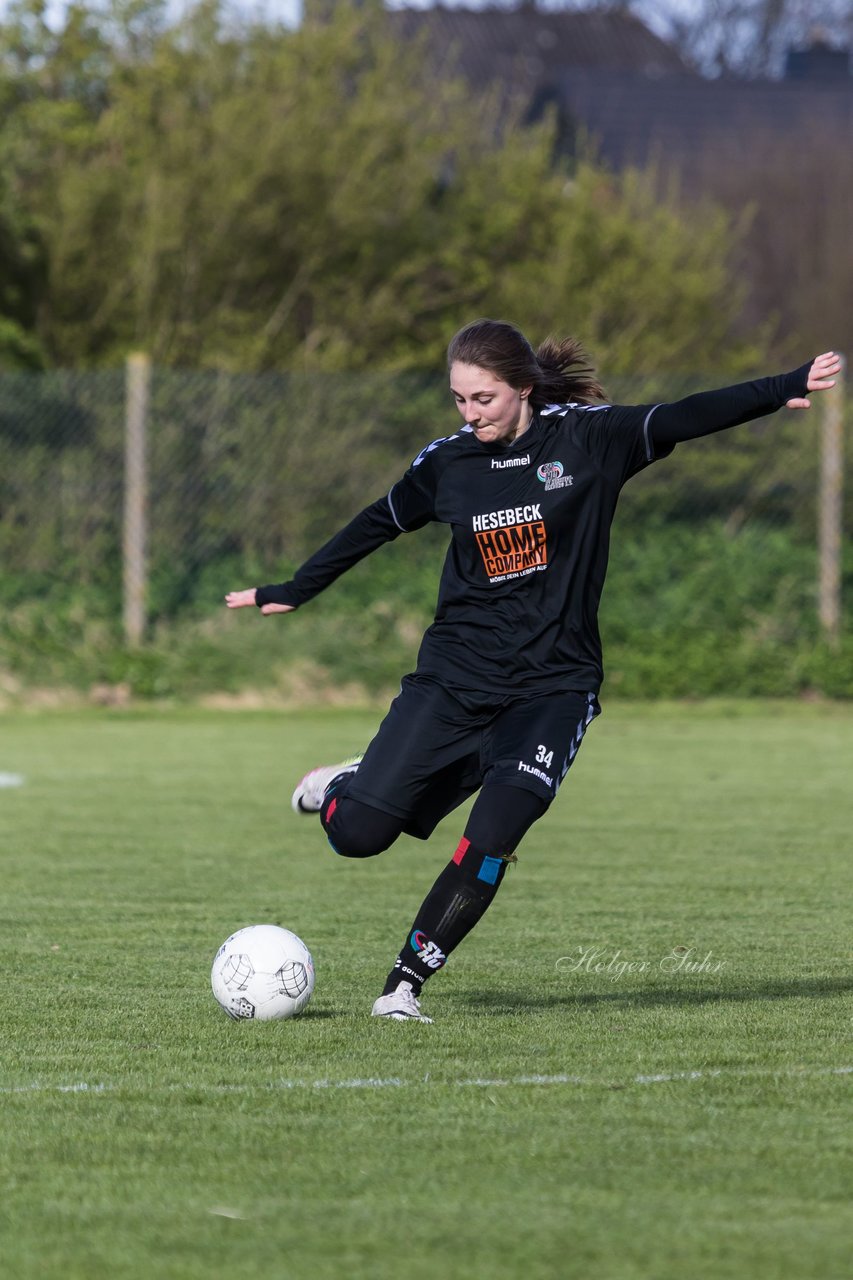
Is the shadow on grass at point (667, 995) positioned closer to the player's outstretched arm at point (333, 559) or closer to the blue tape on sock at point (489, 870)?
the blue tape on sock at point (489, 870)

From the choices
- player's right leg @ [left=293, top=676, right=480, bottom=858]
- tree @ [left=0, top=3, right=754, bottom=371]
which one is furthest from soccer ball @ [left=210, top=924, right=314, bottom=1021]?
tree @ [left=0, top=3, right=754, bottom=371]

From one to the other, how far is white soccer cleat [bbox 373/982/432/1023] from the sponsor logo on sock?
8 cm

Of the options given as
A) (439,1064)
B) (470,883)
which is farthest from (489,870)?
(439,1064)

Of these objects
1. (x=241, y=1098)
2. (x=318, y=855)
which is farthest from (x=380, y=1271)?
(x=318, y=855)

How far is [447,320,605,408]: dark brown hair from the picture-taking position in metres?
5.48

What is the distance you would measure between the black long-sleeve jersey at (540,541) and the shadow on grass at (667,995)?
928 millimetres

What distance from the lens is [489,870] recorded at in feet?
18.1

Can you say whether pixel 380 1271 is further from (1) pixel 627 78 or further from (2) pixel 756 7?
(2) pixel 756 7

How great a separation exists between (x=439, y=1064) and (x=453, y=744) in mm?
1134

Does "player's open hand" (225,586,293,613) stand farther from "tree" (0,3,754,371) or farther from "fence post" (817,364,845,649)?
"tree" (0,3,754,371)

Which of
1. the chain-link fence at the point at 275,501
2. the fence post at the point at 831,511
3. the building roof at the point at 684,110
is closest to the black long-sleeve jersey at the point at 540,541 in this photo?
the chain-link fence at the point at 275,501

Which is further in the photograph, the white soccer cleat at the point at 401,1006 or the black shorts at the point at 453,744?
the black shorts at the point at 453,744

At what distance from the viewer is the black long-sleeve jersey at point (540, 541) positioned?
5.59m

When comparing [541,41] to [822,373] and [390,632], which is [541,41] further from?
[822,373]
